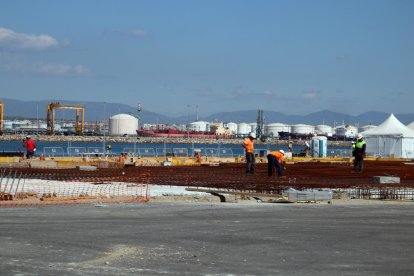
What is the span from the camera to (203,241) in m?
11.3

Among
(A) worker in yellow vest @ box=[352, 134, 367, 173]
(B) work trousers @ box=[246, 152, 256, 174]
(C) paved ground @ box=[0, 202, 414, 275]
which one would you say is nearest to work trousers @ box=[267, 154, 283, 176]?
(B) work trousers @ box=[246, 152, 256, 174]

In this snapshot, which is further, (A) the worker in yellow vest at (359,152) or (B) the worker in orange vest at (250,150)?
(A) the worker in yellow vest at (359,152)

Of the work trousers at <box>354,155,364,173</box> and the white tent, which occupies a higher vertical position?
the white tent

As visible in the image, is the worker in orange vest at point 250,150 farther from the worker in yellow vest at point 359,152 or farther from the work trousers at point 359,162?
the work trousers at point 359,162

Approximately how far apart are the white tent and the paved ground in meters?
41.0

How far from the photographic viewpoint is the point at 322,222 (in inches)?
553

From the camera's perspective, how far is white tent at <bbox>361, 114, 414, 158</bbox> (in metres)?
56.2

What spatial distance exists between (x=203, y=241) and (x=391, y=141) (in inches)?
1880

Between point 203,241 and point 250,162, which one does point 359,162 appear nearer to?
point 250,162

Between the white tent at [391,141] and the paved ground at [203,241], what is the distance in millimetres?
40956

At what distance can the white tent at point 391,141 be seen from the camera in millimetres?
56219

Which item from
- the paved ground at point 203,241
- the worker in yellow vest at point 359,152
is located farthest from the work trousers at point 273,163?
the paved ground at point 203,241

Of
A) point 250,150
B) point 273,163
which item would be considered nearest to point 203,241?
point 273,163

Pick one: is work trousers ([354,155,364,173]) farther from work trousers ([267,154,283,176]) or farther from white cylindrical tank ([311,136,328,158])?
white cylindrical tank ([311,136,328,158])
